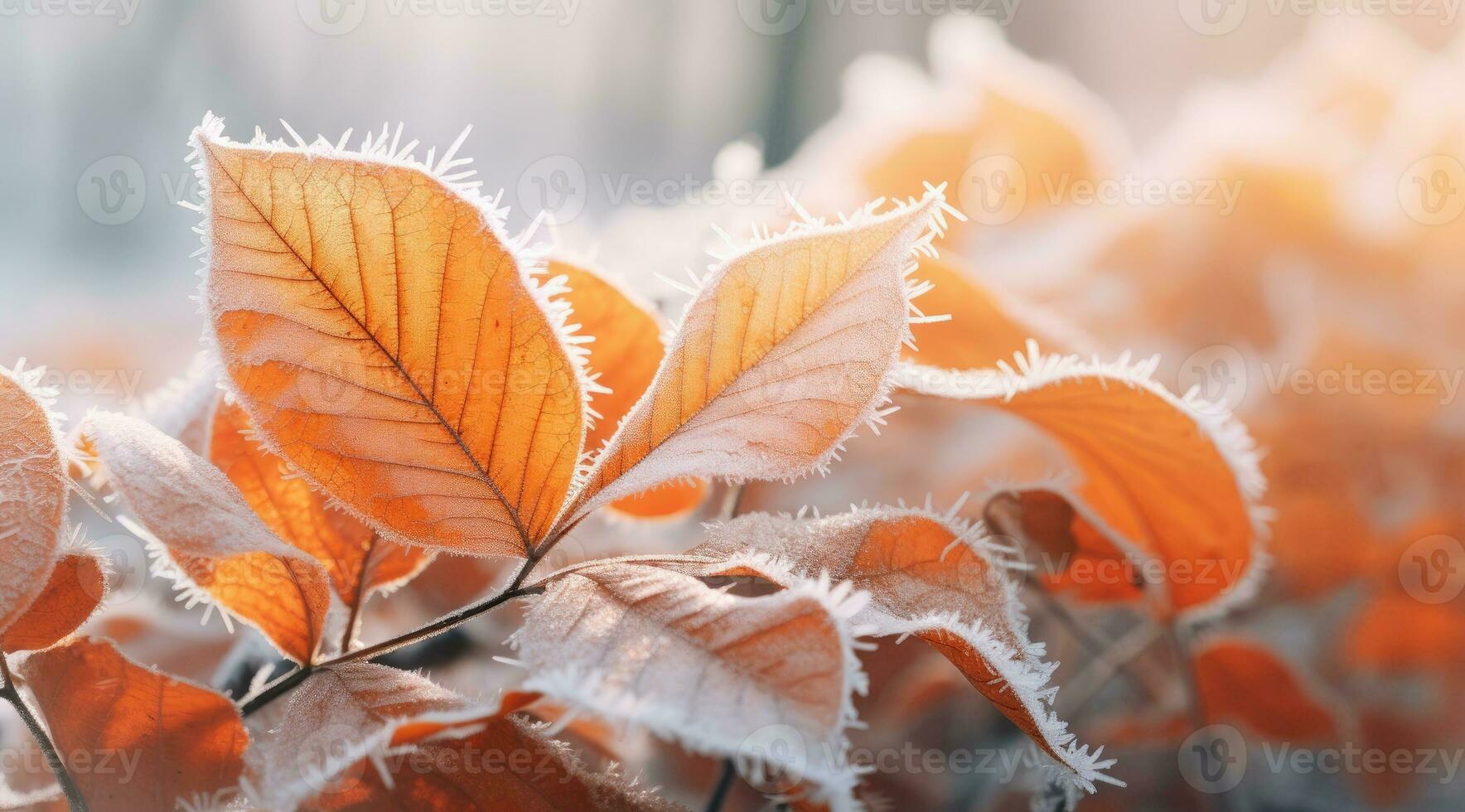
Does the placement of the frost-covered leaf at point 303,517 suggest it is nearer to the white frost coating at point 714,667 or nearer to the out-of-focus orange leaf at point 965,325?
the white frost coating at point 714,667

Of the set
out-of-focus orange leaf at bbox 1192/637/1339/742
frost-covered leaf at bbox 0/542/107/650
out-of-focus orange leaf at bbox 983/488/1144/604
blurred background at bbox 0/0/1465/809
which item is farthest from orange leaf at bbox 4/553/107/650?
out-of-focus orange leaf at bbox 1192/637/1339/742

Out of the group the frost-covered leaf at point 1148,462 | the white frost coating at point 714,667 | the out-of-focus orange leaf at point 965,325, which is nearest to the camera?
the white frost coating at point 714,667

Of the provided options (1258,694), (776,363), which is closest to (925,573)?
(776,363)

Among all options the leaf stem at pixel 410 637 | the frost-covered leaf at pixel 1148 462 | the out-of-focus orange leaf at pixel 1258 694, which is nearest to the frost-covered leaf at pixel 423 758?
the leaf stem at pixel 410 637

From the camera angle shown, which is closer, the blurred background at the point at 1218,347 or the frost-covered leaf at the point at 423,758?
the frost-covered leaf at the point at 423,758

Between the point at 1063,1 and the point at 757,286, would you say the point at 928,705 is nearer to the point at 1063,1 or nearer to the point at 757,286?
the point at 757,286

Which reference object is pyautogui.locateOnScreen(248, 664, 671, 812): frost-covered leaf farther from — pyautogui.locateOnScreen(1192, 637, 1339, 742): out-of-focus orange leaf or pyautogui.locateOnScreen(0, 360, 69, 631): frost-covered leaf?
pyautogui.locateOnScreen(1192, 637, 1339, 742): out-of-focus orange leaf
